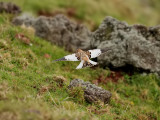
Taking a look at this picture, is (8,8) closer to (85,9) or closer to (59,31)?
(59,31)

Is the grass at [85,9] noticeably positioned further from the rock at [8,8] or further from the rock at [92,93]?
the rock at [92,93]

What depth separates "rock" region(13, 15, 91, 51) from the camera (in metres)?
11.7

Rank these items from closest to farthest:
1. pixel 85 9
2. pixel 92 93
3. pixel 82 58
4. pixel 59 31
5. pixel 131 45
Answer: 1. pixel 92 93
2. pixel 82 58
3. pixel 131 45
4. pixel 59 31
5. pixel 85 9

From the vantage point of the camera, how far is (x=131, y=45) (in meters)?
9.77

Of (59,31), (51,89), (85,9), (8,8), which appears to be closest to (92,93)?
(51,89)

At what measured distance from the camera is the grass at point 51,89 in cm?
465

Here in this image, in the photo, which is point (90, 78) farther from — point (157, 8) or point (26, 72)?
point (157, 8)

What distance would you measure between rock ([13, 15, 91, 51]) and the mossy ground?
127 cm

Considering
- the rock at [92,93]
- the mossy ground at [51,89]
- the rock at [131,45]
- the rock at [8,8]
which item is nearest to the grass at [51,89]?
the mossy ground at [51,89]

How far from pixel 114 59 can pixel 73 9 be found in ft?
45.1

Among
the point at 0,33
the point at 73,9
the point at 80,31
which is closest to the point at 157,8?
the point at 73,9

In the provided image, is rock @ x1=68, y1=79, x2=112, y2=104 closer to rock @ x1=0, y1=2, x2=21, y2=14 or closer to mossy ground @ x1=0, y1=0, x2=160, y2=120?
mossy ground @ x1=0, y1=0, x2=160, y2=120

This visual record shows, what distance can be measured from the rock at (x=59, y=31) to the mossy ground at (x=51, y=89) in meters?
1.27

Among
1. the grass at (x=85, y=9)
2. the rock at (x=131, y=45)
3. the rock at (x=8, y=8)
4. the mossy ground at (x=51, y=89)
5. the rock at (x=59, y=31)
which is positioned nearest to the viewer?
the mossy ground at (x=51, y=89)
